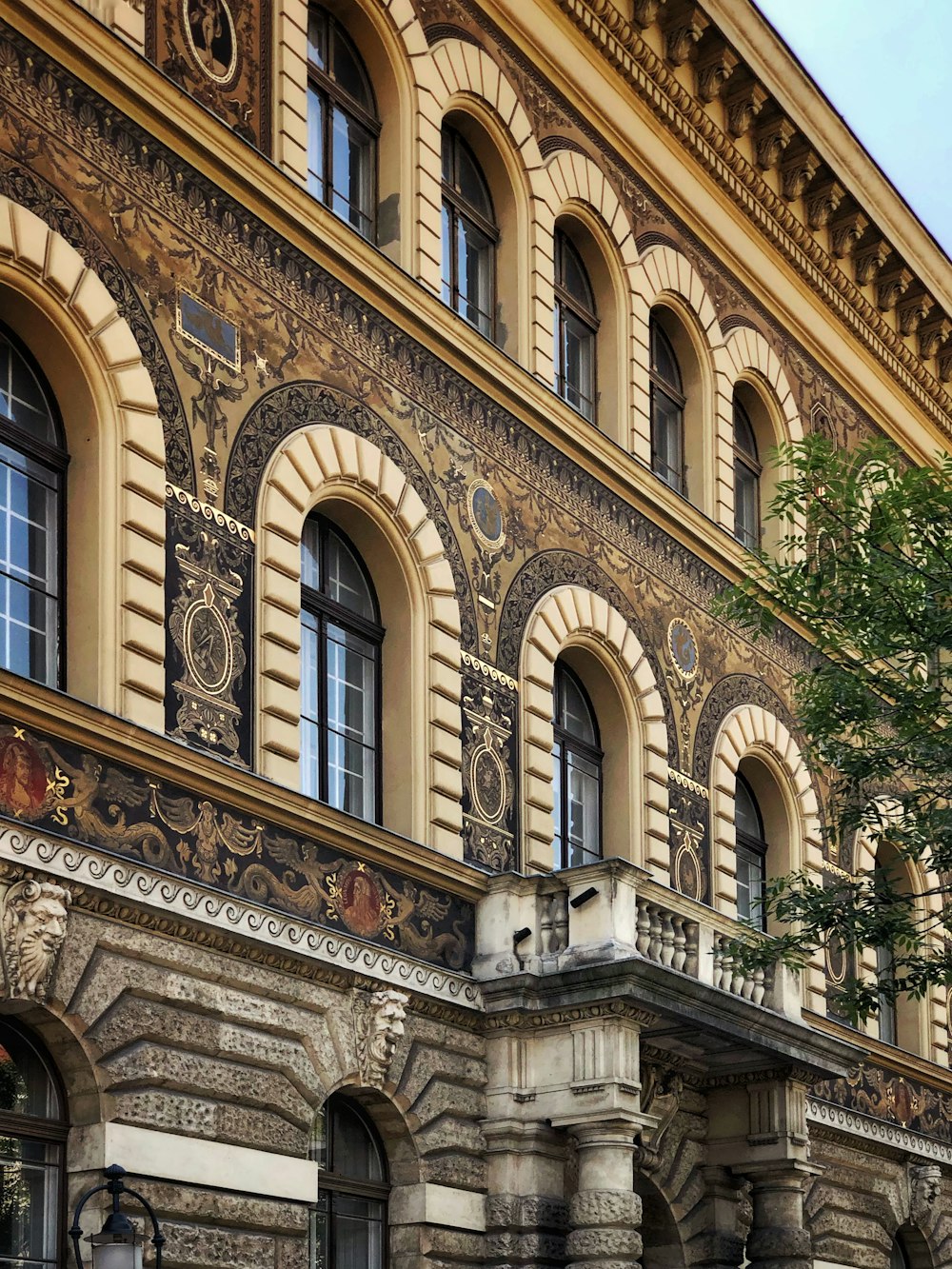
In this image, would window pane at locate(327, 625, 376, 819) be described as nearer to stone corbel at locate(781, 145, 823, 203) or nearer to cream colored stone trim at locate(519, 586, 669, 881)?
cream colored stone trim at locate(519, 586, 669, 881)

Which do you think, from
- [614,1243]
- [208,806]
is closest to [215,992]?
[208,806]

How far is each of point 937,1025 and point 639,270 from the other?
36.5 ft

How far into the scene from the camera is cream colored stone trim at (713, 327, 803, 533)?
86.1 feet

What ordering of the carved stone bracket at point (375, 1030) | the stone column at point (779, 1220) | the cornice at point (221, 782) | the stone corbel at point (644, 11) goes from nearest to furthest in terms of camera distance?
the cornice at point (221, 782) → the carved stone bracket at point (375, 1030) → the stone column at point (779, 1220) → the stone corbel at point (644, 11)

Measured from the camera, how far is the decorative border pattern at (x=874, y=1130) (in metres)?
24.4

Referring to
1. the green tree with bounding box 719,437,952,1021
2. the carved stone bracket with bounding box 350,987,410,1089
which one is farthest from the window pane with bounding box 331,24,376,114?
the carved stone bracket with bounding box 350,987,410,1089

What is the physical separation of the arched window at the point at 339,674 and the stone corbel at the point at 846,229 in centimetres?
1240

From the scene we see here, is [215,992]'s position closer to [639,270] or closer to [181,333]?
[181,333]

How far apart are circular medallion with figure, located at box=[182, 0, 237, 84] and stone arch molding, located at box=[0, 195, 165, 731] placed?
292 cm

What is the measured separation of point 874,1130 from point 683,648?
6.26 metres

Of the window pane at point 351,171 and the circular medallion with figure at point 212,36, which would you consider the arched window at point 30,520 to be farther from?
the window pane at point 351,171

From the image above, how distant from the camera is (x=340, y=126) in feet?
67.9

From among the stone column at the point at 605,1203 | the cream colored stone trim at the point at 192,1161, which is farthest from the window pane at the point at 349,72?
the cream colored stone trim at the point at 192,1161

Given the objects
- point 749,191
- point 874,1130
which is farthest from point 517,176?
point 874,1130
